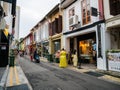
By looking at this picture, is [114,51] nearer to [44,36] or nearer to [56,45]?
[56,45]

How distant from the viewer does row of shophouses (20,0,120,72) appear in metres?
10.0

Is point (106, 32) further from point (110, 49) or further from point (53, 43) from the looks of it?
point (53, 43)

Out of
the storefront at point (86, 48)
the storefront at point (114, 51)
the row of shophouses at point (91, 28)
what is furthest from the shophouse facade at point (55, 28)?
the storefront at point (114, 51)

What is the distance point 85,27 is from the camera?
12.9m

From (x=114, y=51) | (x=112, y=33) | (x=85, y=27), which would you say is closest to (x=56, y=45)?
(x=85, y=27)

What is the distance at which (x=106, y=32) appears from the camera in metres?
10.8

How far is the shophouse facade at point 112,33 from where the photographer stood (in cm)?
964

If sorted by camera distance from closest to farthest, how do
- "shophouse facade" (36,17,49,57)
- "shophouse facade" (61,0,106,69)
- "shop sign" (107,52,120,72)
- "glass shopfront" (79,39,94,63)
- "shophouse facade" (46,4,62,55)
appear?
"shop sign" (107,52,120,72), "shophouse facade" (61,0,106,69), "glass shopfront" (79,39,94,63), "shophouse facade" (46,4,62,55), "shophouse facade" (36,17,49,57)

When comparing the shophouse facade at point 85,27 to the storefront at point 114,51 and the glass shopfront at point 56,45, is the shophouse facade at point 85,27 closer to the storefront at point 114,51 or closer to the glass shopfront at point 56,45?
the storefront at point 114,51

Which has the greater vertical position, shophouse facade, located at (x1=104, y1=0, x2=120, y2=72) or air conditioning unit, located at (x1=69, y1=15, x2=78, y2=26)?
air conditioning unit, located at (x1=69, y1=15, x2=78, y2=26)

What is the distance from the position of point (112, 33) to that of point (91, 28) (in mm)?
1830

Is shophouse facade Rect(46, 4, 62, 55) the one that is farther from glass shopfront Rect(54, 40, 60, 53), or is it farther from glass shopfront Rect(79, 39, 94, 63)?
glass shopfront Rect(79, 39, 94, 63)

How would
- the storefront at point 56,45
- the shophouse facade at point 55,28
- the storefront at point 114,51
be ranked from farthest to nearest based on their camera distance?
the storefront at point 56,45, the shophouse facade at point 55,28, the storefront at point 114,51

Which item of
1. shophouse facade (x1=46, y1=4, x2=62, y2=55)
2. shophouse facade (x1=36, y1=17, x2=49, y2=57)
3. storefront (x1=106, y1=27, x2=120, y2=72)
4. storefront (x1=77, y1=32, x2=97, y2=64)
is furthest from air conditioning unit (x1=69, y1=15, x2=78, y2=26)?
shophouse facade (x1=36, y1=17, x2=49, y2=57)
